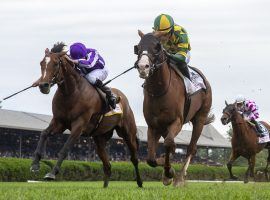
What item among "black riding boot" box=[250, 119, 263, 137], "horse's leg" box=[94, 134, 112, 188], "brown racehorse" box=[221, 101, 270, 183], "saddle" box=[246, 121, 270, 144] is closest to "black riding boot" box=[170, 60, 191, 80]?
"horse's leg" box=[94, 134, 112, 188]

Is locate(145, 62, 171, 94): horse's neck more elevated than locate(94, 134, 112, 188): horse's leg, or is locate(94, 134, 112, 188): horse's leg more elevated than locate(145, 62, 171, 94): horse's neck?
locate(145, 62, 171, 94): horse's neck

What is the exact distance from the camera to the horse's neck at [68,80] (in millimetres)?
8953

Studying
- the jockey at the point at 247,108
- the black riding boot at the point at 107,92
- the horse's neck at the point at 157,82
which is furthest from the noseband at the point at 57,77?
the jockey at the point at 247,108

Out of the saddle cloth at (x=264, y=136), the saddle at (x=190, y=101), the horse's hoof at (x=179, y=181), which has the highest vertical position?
the saddle at (x=190, y=101)

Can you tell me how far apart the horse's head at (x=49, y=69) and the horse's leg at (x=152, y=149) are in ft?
4.87

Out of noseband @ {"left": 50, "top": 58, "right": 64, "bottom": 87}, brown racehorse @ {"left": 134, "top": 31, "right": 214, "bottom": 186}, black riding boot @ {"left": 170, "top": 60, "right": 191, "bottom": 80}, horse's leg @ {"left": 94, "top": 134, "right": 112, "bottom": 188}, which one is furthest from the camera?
horse's leg @ {"left": 94, "top": 134, "right": 112, "bottom": 188}

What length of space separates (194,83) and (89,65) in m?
1.69

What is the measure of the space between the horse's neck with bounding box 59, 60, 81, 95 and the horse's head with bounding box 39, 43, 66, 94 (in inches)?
9.7

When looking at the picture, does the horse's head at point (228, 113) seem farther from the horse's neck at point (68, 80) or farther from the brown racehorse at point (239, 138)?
the horse's neck at point (68, 80)

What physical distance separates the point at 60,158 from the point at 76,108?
97 centimetres

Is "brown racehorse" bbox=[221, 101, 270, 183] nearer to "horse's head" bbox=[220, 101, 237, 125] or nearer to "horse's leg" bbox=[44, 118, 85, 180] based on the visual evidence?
"horse's head" bbox=[220, 101, 237, 125]

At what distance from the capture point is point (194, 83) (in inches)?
367

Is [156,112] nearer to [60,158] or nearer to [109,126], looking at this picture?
[60,158]

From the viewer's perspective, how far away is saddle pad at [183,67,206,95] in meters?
8.82
